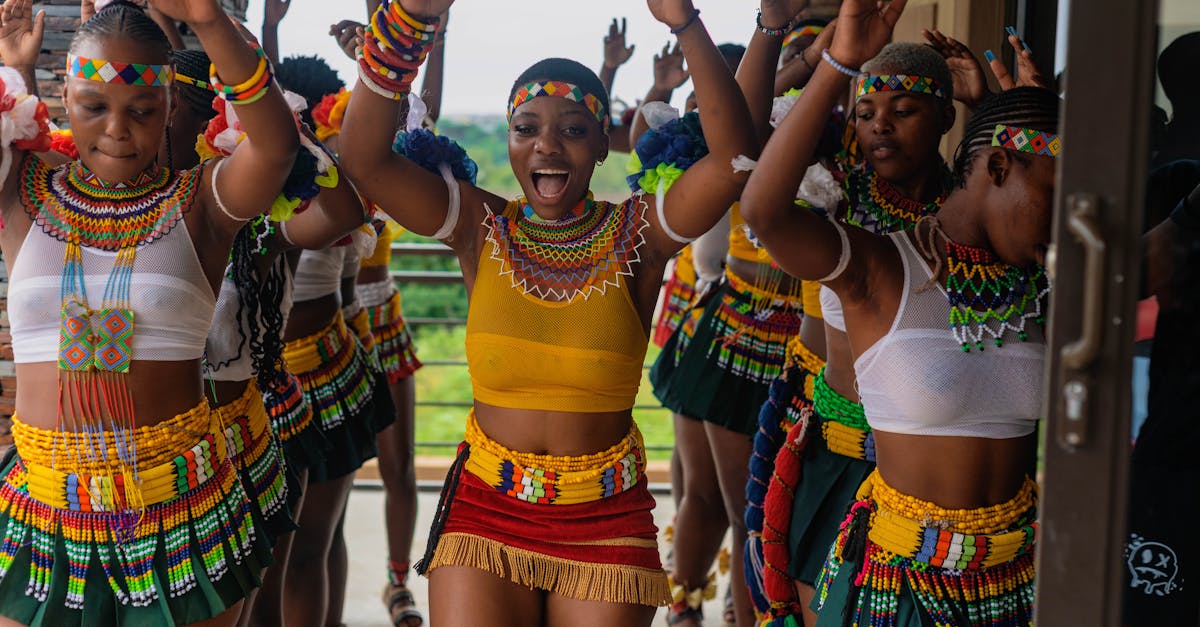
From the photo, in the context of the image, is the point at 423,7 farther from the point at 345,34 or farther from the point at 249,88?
the point at 345,34

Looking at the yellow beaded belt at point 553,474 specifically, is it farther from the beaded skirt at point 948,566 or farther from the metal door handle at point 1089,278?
the metal door handle at point 1089,278

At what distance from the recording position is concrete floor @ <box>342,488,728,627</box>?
15.3 ft

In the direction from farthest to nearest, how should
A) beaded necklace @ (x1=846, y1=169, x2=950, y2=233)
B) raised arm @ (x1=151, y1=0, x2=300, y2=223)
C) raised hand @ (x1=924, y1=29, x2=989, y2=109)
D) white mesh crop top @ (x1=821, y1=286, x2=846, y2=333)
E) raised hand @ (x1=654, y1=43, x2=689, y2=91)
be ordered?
raised hand @ (x1=654, y1=43, x2=689, y2=91) < raised hand @ (x1=924, y1=29, x2=989, y2=109) < beaded necklace @ (x1=846, y1=169, x2=950, y2=233) < white mesh crop top @ (x1=821, y1=286, x2=846, y2=333) < raised arm @ (x1=151, y1=0, x2=300, y2=223)

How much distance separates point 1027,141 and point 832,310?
70 centimetres

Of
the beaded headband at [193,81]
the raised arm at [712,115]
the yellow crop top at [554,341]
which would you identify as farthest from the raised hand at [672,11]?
the beaded headband at [193,81]

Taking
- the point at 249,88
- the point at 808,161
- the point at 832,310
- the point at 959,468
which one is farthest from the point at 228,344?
the point at 959,468

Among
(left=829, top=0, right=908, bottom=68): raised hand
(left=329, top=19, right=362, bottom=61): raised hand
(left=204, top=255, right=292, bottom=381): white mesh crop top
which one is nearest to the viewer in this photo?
(left=829, top=0, right=908, bottom=68): raised hand

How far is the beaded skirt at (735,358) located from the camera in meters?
3.96

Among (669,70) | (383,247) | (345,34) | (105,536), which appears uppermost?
(669,70)

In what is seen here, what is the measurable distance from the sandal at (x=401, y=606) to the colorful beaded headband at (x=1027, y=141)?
3001 mm

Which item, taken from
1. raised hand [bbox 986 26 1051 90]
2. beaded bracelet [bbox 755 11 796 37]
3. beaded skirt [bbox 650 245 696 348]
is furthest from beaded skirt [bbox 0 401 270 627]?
beaded skirt [bbox 650 245 696 348]

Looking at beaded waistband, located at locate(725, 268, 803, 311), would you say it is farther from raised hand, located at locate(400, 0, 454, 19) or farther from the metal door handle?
the metal door handle

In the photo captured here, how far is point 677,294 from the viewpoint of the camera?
16.2ft

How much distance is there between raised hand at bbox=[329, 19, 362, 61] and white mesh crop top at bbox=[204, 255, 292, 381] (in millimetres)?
742
